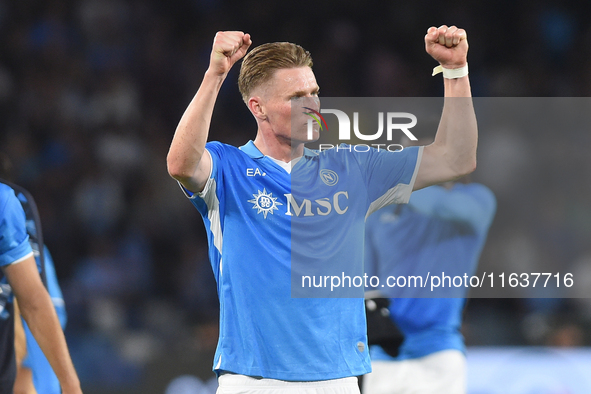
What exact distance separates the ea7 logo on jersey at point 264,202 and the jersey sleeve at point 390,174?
1.29 feet

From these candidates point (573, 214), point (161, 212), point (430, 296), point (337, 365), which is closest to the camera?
point (337, 365)

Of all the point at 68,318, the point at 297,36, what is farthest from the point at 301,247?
the point at 297,36

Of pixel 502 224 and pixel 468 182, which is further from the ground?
pixel 468 182

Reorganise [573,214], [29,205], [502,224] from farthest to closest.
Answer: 1. [573,214]
2. [502,224]
3. [29,205]

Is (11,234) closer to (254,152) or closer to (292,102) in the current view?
(254,152)

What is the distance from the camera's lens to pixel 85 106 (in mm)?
7863

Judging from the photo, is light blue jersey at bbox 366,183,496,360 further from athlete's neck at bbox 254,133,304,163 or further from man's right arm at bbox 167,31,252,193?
man's right arm at bbox 167,31,252,193

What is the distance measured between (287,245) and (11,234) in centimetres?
124

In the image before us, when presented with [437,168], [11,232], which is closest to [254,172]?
[437,168]

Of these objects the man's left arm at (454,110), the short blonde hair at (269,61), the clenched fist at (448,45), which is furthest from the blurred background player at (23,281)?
the clenched fist at (448,45)

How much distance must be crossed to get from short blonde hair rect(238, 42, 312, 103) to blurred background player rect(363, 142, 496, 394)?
5.73 ft

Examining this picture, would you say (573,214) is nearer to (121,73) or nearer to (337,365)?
(337,365)

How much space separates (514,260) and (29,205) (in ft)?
12.0

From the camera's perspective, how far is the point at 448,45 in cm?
260
